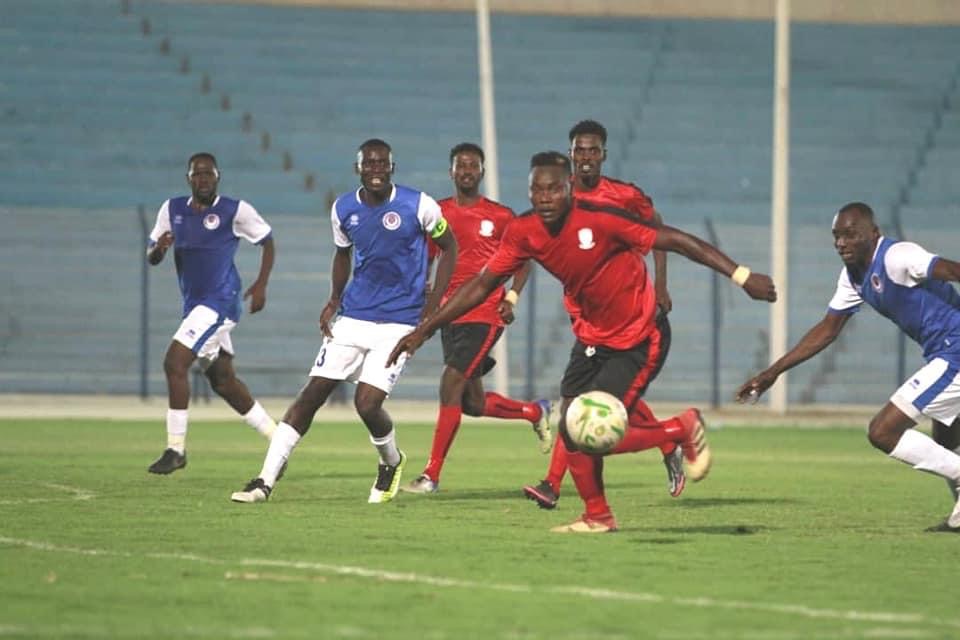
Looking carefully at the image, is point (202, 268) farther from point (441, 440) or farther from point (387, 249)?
point (387, 249)

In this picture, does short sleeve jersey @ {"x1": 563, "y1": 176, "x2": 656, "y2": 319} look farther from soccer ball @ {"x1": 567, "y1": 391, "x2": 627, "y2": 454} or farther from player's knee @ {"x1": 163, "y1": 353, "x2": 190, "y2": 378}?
player's knee @ {"x1": 163, "y1": 353, "x2": 190, "y2": 378}

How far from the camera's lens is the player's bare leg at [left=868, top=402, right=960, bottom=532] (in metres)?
12.0

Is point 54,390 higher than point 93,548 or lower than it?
lower

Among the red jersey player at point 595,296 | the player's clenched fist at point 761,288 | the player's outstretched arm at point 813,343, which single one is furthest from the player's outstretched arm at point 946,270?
the red jersey player at point 595,296

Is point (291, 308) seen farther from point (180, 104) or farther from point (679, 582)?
point (679, 582)

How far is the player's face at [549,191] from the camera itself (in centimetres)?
1116

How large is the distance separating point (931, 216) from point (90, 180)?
14477 millimetres

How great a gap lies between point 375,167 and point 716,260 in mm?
3596

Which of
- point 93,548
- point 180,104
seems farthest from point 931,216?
point 93,548

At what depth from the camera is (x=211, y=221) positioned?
53.6 feet

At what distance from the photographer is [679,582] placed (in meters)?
9.47

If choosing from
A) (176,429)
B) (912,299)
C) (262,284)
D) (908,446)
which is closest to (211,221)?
(262,284)

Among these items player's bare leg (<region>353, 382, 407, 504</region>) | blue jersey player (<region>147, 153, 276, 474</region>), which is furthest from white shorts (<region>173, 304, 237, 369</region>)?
player's bare leg (<region>353, 382, 407, 504</region>)

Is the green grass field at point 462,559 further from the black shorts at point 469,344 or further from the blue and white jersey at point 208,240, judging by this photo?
the blue and white jersey at point 208,240
